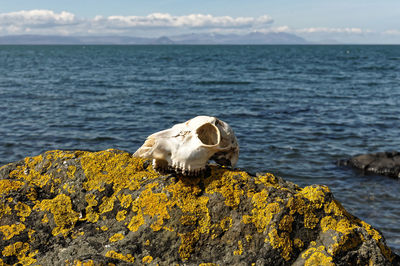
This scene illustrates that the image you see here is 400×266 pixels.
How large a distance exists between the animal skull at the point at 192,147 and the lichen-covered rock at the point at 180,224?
0.18m

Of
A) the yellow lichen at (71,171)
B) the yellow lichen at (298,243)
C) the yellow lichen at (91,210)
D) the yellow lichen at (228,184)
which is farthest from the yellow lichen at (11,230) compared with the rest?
the yellow lichen at (298,243)

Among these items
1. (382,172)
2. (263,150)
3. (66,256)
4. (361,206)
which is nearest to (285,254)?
(66,256)

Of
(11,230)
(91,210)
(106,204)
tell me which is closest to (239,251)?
(106,204)

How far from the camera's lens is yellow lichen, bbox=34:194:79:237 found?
13.6 ft

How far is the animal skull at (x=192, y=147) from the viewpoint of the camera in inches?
167

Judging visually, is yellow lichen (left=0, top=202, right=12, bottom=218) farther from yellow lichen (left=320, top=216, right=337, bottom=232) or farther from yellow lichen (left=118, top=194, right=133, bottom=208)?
yellow lichen (left=320, top=216, right=337, bottom=232)

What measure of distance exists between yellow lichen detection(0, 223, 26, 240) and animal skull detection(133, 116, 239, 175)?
151cm

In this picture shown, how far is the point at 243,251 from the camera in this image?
3.79m

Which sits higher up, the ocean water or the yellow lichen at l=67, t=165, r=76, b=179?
the yellow lichen at l=67, t=165, r=76, b=179

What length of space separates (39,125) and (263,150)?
1093 cm

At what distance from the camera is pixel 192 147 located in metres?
4.24

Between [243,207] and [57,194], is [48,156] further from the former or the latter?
[243,207]

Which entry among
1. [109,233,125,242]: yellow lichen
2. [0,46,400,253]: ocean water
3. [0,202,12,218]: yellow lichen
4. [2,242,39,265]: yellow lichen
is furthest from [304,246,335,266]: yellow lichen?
[0,46,400,253]: ocean water

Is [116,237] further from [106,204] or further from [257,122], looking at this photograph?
[257,122]
